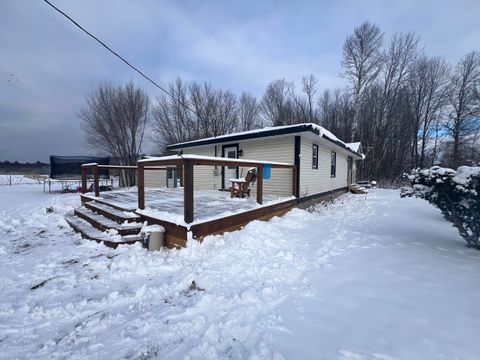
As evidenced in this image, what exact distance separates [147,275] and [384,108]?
945 inches

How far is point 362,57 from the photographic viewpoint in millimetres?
19281

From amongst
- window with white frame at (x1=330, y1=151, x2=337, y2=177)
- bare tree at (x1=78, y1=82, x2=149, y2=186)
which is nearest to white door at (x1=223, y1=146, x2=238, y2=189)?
window with white frame at (x1=330, y1=151, x2=337, y2=177)

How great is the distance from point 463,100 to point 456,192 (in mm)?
22241

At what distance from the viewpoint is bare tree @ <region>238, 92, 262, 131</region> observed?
2666 cm

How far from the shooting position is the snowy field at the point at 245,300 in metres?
1.70

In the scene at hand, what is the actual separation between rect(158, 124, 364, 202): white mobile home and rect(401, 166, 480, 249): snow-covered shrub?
337cm

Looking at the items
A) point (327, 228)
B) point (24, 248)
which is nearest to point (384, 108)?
point (327, 228)

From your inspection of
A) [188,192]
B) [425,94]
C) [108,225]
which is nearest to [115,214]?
[108,225]

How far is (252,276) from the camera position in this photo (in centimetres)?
283

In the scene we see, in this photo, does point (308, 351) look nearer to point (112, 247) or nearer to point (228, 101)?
point (112, 247)

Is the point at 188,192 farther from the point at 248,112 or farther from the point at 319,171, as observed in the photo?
the point at 248,112

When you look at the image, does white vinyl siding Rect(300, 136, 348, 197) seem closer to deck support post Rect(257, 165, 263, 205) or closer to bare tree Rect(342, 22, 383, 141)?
deck support post Rect(257, 165, 263, 205)

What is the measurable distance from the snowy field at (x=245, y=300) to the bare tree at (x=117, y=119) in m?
17.0

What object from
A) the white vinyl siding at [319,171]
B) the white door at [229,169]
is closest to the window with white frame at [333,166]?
the white vinyl siding at [319,171]
